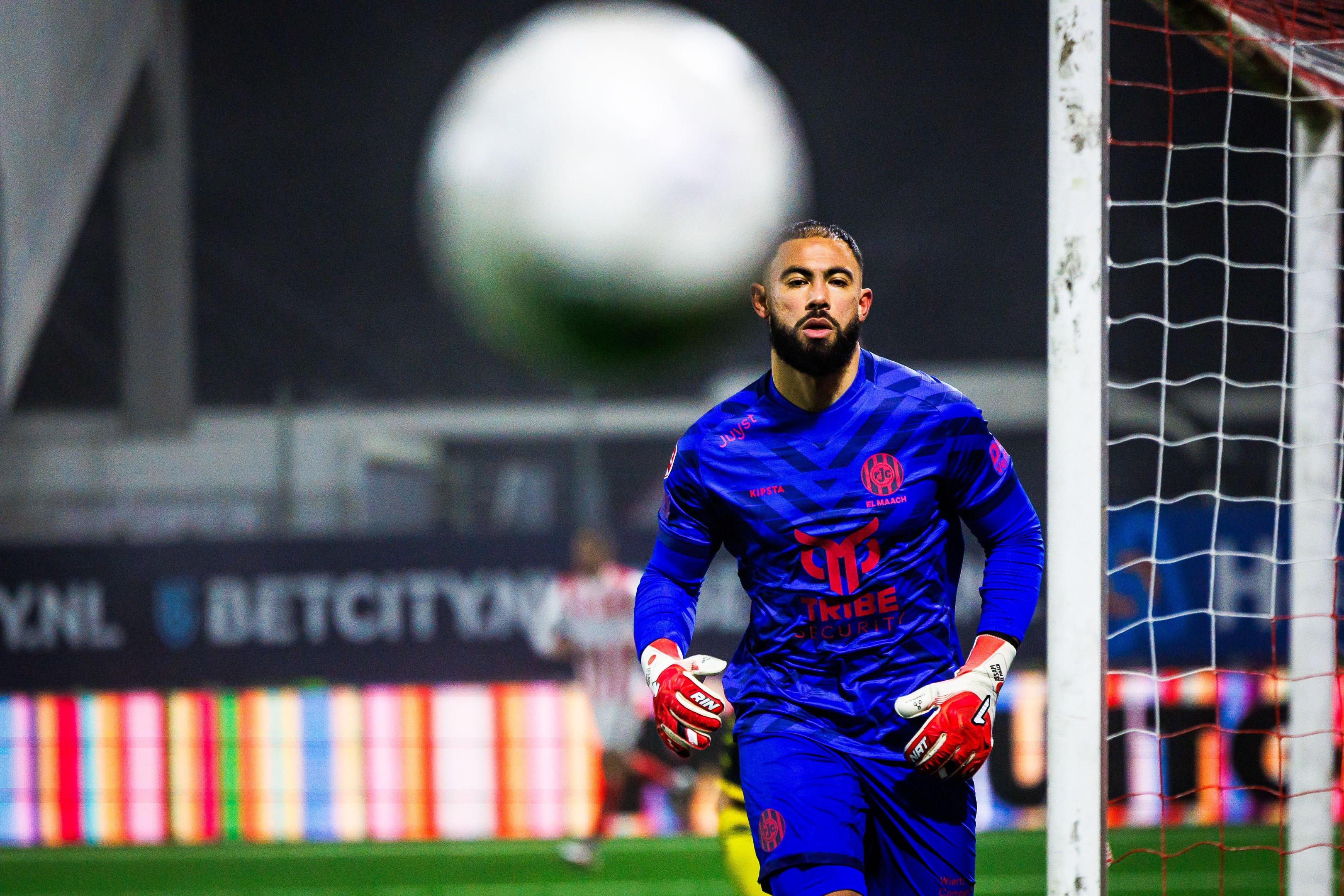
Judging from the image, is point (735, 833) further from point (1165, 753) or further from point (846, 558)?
point (1165, 753)

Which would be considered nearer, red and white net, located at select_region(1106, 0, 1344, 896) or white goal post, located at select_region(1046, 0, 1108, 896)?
white goal post, located at select_region(1046, 0, 1108, 896)

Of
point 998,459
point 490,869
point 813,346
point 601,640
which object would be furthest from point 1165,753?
point 813,346

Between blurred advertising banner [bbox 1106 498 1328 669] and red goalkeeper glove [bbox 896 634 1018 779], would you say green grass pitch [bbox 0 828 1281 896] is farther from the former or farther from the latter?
red goalkeeper glove [bbox 896 634 1018 779]

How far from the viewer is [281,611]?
21.0ft

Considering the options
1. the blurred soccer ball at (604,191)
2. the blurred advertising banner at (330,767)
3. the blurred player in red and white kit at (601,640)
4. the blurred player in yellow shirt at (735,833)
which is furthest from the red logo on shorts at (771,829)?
the blurred advertising banner at (330,767)

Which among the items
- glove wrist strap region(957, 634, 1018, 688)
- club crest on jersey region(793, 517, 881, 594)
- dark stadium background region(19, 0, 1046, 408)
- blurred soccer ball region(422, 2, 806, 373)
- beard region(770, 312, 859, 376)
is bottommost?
glove wrist strap region(957, 634, 1018, 688)

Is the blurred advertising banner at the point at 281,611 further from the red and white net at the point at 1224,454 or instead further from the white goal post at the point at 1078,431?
the white goal post at the point at 1078,431

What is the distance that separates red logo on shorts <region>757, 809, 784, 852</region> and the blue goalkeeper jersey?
0.15 meters

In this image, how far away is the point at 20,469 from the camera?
436 inches

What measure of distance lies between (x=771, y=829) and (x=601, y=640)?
408 centimetres

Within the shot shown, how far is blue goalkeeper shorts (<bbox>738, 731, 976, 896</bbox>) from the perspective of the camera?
2.24 m

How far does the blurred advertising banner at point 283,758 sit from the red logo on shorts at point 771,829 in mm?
4118

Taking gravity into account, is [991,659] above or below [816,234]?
below

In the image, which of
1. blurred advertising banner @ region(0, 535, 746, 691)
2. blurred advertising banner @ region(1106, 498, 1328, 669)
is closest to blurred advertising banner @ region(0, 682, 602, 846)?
blurred advertising banner @ region(0, 535, 746, 691)
